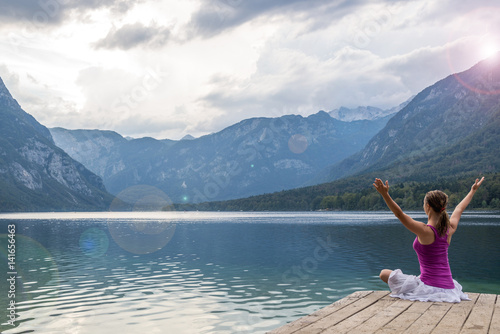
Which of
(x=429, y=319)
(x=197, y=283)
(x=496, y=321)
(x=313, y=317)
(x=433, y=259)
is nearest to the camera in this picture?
(x=496, y=321)

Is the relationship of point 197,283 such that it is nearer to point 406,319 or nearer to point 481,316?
point 406,319

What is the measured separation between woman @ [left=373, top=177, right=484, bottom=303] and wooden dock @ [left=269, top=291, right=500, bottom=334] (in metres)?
0.43

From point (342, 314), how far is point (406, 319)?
186 cm

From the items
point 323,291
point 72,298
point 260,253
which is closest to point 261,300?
point 323,291

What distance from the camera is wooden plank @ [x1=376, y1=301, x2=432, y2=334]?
11.6 metres

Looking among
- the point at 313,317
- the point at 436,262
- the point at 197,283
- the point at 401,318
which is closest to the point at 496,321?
the point at 401,318

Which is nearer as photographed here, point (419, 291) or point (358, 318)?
point (358, 318)

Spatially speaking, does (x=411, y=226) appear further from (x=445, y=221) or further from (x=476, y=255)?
(x=476, y=255)

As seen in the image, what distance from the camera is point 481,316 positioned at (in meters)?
13.0

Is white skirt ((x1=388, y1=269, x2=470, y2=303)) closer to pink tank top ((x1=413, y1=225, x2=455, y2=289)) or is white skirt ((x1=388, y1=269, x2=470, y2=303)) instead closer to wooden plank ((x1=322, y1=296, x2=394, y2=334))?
pink tank top ((x1=413, y1=225, x2=455, y2=289))

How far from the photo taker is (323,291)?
119 feet

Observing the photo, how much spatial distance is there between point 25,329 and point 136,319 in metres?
6.13

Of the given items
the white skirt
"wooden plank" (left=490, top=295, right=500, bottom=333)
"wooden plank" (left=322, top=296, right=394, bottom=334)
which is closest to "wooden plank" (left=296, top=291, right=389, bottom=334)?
"wooden plank" (left=322, top=296, right=394, bottom=334)

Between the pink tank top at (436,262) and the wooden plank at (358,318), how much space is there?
60.9 inches
